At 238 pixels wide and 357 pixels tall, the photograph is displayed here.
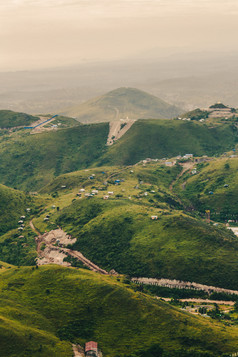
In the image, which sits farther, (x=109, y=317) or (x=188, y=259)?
(x=188, y=259)

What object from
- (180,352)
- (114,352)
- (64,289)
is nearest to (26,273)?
(64,289)

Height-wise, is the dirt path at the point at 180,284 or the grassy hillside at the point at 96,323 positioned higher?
the grassy hillside at the point at 96,323

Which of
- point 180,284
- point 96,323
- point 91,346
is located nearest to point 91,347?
point 91,346

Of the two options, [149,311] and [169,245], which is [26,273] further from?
[169,245]

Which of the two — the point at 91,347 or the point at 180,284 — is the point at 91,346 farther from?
the point at 180,284

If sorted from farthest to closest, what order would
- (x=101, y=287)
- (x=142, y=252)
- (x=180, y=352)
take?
(x=142, y=252)
(x=101, y=287)
(x=180, y=352)

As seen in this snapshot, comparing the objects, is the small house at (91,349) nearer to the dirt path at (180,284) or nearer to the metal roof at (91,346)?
the metal roof at (91,346)

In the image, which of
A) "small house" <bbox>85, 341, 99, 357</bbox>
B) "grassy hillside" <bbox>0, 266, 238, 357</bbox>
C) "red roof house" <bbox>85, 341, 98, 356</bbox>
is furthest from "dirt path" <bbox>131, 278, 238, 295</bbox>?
"small house" <bbox>85, 341, 99, 357</bbox>

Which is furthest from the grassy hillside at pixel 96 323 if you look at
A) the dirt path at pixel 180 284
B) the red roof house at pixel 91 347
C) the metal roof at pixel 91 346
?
the dirt path at pixel 180 284
